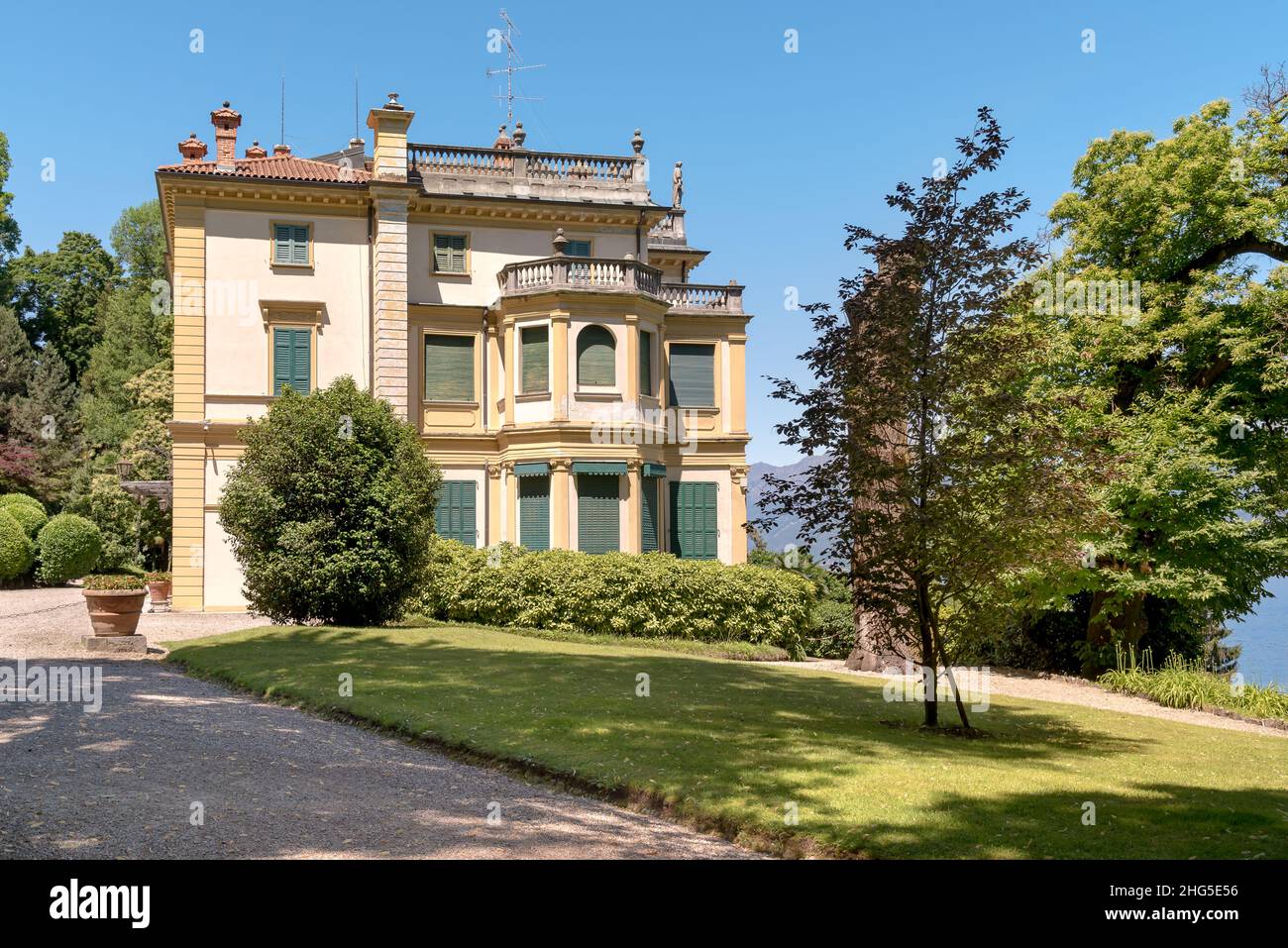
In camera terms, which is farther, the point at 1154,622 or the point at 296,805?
the point at 1154,622

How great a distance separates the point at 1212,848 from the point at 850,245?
23.7ft

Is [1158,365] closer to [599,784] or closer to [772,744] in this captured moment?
[772,744]

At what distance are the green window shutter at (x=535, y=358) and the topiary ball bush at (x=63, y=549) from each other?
57.5 feet

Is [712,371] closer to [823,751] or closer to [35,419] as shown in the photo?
[823,751]

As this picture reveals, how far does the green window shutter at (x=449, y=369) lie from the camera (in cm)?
2967

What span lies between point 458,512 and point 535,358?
5035mm

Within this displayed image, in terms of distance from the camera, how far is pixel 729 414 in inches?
1243

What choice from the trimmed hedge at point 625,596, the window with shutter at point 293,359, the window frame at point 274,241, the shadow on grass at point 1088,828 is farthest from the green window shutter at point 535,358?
the shadow on grass at point 1088,828

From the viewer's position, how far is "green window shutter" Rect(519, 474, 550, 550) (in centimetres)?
2788

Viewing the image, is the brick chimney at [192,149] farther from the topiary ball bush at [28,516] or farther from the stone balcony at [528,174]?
the topiary ball bush at [28,516]

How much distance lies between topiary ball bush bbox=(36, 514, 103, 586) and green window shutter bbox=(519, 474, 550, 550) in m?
17.0

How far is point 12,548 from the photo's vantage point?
108 feet

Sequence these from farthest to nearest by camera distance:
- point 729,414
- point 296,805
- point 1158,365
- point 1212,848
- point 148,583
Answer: point 729,414, point 148,583, point 1158,365, point 296,805, point 1212,848
